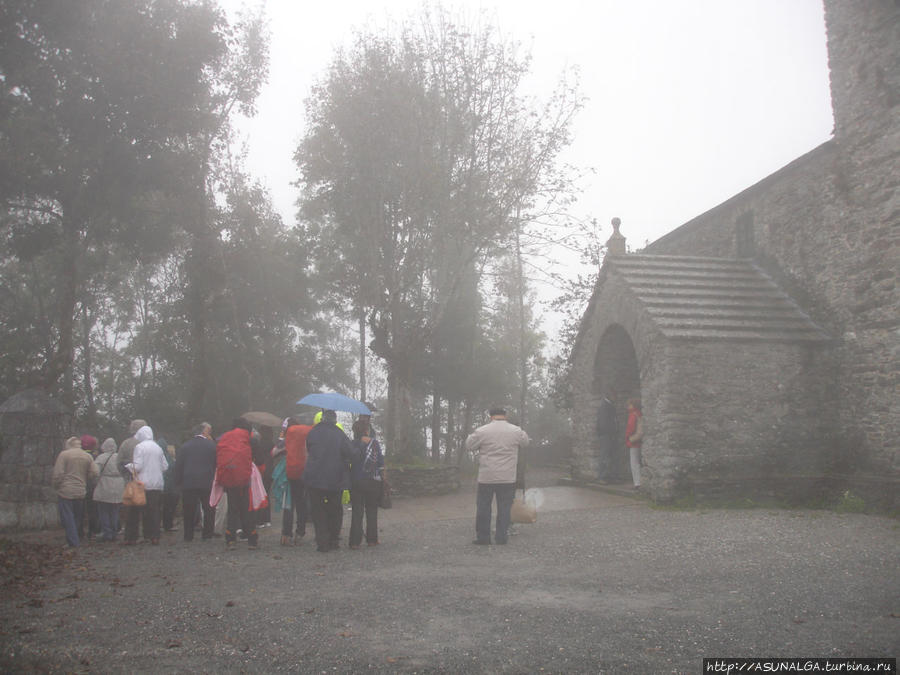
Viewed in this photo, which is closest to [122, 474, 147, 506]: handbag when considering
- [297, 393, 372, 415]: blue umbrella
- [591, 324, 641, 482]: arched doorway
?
[297, 393, 372, 415]: blue umbrella

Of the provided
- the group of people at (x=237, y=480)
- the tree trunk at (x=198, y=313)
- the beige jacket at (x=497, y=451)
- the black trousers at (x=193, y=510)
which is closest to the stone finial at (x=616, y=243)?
the beige jacket at (x=497, y=451)

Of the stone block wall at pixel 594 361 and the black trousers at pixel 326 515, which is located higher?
the stone block wall at pixel 594 361

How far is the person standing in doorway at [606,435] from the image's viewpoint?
49.6 feet

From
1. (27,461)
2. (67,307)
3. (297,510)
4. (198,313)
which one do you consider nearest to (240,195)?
(198,313)

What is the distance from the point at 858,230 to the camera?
12383mm

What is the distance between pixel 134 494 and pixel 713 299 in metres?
11.0

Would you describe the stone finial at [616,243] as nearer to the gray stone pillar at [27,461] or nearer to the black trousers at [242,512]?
the black trousers at [242,512]

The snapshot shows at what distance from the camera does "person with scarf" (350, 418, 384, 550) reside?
9.17m

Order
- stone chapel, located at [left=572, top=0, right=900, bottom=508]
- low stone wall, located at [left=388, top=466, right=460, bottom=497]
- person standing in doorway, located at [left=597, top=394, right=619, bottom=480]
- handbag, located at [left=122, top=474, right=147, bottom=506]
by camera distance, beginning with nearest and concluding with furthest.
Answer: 1. handbag, located at [left=122, top=474, right=147, bottom=506]
2. stone chapel, located at [left=572, top=0, right=900, bottom=508]
3. person standing in doorway, located at [left=597, top=394, right=619, bottom=480]
4. low stone wall, located at [left=388, top=466, right=460, bottom=497]

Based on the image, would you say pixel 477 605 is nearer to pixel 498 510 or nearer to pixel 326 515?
pixel 498 510

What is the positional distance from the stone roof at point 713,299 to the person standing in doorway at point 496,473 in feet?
14.3

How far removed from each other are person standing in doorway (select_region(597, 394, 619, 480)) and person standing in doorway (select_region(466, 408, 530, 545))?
20.1 ft

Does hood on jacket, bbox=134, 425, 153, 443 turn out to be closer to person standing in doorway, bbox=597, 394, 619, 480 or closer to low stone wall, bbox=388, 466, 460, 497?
low stone wall, bbox=388, 466, 460, 497

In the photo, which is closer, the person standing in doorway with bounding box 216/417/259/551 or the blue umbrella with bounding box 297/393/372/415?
the person standing in doorway with bounding box 216/417/259/551
